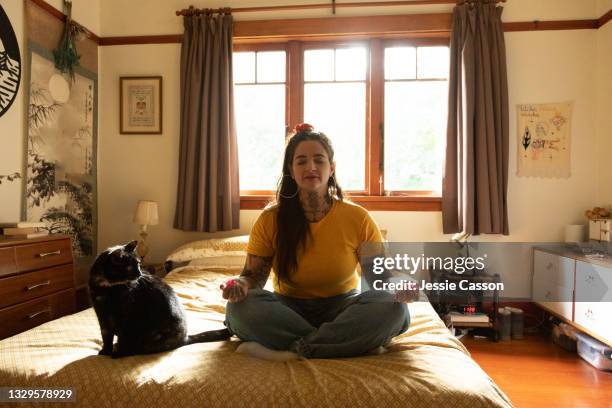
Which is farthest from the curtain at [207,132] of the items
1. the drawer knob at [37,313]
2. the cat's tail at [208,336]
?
the cat's tail at [208,336]

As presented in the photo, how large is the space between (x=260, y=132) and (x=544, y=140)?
7.35 feet

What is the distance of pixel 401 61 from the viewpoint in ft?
9.89

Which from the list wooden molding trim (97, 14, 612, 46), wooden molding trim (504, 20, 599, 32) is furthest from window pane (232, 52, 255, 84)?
wooden molding trim (504, 20, 599, 32)

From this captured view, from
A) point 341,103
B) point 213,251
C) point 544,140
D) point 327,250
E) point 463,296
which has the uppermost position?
point 341,103

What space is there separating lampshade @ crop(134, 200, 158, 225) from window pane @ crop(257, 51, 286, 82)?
1367 millimetres

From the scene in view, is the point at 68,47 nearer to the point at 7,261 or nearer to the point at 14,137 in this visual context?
the point at 14,137

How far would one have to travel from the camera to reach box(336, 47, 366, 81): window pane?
9.98 feet

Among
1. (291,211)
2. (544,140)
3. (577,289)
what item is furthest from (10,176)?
(544,140)

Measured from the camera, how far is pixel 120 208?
10.5 feet

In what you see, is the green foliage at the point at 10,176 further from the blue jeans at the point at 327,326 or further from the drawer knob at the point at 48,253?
the blue jeans at the point at 327,326

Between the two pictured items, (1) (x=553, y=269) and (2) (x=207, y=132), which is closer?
(1) (x=553, y=269)

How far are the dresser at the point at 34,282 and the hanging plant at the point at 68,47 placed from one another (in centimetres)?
136

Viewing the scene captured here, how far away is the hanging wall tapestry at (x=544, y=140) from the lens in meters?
2.83

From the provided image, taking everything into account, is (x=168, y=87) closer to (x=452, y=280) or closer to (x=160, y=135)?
(x=160, y=135)
